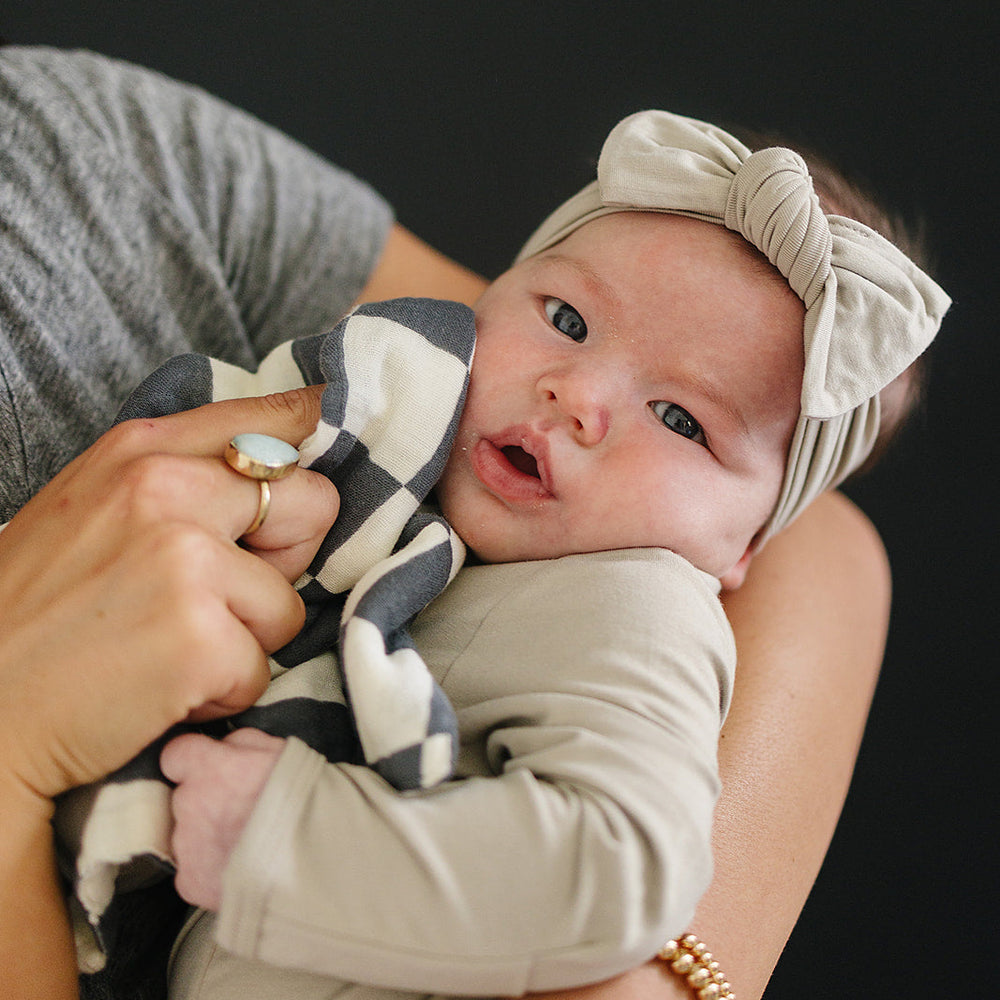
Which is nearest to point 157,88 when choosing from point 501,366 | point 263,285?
point 263,285

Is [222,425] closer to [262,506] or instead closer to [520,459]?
[262,506]

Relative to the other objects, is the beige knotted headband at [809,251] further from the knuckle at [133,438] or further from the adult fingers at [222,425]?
the knuckle at [133,438]

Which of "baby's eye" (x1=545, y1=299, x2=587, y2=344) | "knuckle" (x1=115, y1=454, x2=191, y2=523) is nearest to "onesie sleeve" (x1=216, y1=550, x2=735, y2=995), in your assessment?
"knuckle" (x1=115, y1=454, x2=191, y2=523)

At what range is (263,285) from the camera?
1.24 meters

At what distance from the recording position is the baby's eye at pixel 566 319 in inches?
37.1

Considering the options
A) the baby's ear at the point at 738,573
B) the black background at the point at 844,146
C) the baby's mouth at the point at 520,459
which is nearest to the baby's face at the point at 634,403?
the baby's mouth at the point at 520,459

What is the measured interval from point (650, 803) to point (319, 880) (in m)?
0.24

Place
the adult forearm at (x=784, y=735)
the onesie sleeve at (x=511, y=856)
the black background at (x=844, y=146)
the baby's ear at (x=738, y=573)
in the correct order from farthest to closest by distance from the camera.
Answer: the black background at (x=844, y=146), the baby's ear at (x=738, y=573), the adult forearm at (x=784, y=735), the onesie sleeve at (x=511, y=856)

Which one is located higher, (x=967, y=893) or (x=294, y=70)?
(x=294, y=70)

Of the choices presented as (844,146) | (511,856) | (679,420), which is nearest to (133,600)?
(511,856)

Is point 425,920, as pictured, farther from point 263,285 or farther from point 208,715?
point 263,285

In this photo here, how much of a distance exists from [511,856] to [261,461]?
0.36 metres

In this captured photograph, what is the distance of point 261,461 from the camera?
2.36ft

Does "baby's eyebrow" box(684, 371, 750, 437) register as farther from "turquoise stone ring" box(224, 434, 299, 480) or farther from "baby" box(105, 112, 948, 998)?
"turquoise stone ring" box(224, 434, 299, 480)
